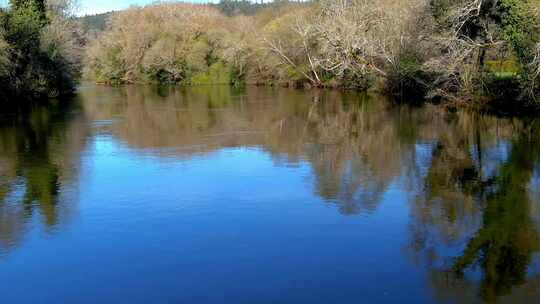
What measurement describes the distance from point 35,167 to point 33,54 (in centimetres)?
2319

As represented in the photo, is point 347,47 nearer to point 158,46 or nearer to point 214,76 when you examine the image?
point 214,76

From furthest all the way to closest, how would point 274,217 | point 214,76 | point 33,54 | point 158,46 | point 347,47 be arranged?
1. point 214,76
2. point 158,46
3. point 347,47
4. point 33,54
5. point 274,217

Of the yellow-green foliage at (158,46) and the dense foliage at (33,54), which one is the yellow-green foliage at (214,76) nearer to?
the yellow-green foliage at (158,46)

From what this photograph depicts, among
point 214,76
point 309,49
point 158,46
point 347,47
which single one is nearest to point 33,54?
point 347,47

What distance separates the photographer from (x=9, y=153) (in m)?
18.9

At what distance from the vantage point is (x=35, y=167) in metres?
16.4

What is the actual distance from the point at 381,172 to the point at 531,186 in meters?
3.51

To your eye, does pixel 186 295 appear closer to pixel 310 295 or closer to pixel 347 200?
pixel 310 295

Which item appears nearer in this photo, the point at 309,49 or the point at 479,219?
the point at 479,219

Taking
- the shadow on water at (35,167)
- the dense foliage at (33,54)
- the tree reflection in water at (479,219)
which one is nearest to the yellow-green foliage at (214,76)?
the dense foliage at (33,54)

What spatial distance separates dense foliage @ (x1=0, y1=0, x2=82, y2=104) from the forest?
0.28 feet

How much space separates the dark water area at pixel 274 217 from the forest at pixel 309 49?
5.49 m

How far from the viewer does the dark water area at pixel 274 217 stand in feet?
27.3

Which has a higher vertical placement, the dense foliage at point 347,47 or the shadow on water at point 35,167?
the dense foliage at point 347,47
